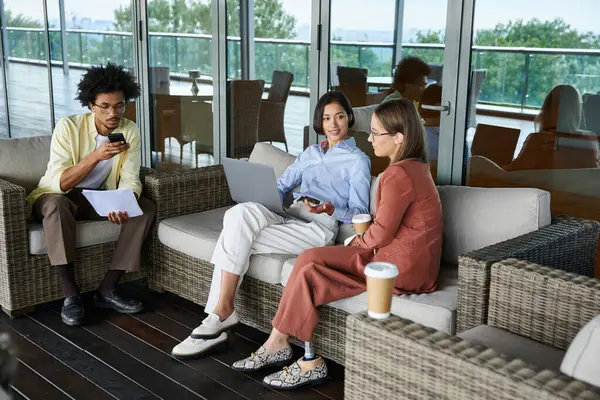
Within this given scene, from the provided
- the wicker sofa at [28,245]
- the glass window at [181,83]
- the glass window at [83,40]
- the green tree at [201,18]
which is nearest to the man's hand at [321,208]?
the wicker sofa at [28,245]

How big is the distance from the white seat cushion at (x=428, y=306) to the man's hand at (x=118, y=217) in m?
1.30

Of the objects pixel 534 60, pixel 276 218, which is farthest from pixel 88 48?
pixel 534 60

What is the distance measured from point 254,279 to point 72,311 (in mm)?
978

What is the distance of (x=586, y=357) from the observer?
1715mm

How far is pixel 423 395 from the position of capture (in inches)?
76.4

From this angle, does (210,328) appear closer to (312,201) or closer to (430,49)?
(312,201)

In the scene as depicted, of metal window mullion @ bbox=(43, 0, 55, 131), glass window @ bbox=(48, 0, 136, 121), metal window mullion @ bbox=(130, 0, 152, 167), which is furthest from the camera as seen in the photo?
metal window mullion @ bbox=(43, 0, 55, 131)

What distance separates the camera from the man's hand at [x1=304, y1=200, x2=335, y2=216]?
10.7 ft

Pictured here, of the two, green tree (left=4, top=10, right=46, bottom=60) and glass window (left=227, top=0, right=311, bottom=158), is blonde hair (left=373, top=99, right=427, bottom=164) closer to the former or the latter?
glass window (left=227, top=0, right=311, bottom=158)

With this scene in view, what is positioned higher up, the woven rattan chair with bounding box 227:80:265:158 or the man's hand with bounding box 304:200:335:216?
the woven rattan chair with bounding box 227:80:265:158

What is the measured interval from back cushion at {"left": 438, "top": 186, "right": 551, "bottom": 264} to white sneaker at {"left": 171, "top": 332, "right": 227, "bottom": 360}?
110cm

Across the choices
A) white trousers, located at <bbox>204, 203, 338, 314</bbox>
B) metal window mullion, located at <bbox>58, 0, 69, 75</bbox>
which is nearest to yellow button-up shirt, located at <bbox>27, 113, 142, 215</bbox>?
white trousers, located at <bbox>204, 203, 338, 314</bbox>

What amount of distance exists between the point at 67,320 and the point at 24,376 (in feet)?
1.83

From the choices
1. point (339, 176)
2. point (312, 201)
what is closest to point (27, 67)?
point (339, 176)
